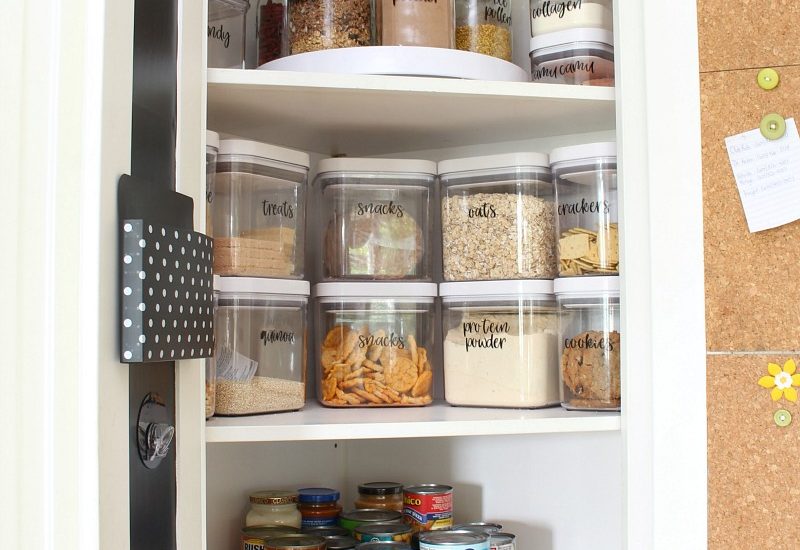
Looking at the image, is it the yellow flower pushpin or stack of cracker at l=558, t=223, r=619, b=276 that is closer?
the yellow flower pushpin

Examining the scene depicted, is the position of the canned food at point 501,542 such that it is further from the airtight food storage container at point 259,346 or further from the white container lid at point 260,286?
the white container lid at point 260,286

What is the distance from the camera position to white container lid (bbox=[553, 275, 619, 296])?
117cm

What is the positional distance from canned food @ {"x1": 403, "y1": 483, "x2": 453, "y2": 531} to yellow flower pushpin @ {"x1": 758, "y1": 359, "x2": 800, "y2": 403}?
501 mm

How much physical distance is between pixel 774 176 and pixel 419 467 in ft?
2.61

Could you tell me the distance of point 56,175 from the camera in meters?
0.67

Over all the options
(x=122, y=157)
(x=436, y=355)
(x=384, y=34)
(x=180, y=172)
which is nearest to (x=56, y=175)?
(x=122, y=157)

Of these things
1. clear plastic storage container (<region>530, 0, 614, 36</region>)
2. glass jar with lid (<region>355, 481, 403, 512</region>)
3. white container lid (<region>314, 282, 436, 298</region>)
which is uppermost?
clear plastic storage container (<region>530, 0, 614, 36</region>)

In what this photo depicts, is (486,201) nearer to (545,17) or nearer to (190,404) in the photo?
(545,17)

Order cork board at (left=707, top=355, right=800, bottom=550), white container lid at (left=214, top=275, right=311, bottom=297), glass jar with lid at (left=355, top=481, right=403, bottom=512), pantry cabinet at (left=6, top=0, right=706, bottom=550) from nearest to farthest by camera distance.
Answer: pantry cabinet at (left=6, top=0, right=706, bottom=550)
cork board at (left=707, top=355, right=800, bottom=550)
white container lid at (left=214, top=275, right=311, bottom=297)
glass jar with lid at (left=355, top=481, right=403, bottom=512)

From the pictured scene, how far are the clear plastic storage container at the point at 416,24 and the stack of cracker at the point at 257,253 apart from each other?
309 mm

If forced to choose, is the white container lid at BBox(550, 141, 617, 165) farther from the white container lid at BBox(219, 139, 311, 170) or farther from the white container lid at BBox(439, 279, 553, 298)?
the white container lid at BBox(219, 139, 311, 170)

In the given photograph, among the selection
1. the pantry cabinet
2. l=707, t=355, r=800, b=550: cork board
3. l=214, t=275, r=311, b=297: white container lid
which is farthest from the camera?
l=214, t=275, r=311, b=297: white container lid

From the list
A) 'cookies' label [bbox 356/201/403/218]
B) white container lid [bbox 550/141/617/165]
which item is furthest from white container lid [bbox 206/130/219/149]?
white container lid [bbox 550/141/617/165]

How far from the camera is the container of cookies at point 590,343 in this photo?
1167 mm
